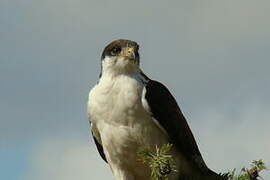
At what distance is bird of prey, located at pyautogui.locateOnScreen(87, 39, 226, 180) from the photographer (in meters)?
9.27

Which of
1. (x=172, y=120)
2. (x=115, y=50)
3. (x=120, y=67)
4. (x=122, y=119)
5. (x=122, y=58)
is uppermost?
(x=115, y=50)

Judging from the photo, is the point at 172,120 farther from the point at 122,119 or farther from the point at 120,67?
the point at 120,67

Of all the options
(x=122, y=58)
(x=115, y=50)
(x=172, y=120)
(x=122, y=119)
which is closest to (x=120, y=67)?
(x=122, y=58)

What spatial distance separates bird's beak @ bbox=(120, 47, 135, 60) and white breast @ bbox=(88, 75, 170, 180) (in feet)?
0.86

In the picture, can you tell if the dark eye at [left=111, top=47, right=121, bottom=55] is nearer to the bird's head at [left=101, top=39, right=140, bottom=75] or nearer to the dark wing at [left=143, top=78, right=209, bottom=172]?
the bird's head at [left=101, top=39, right=140, bottom=75]

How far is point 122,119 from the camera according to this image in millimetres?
9242

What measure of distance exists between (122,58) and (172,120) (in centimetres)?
109

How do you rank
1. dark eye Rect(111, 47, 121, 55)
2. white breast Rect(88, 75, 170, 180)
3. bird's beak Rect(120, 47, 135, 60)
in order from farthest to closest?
dark eye Rect(111, 47, 121, 55)
bird's beak Rect(120, 47, 135, 60)
white breast Rect(88, 75, 170, 180)

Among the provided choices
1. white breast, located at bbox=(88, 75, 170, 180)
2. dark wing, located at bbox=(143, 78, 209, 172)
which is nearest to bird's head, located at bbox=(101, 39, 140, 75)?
white breast, located at bbox=(88, 75, 170, 180)

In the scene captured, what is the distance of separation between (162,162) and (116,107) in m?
3.57

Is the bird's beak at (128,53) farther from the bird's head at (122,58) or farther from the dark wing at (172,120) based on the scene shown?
the dark wing at (172,120)

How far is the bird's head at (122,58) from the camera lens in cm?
955

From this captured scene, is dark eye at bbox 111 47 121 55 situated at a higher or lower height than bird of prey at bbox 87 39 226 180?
higher

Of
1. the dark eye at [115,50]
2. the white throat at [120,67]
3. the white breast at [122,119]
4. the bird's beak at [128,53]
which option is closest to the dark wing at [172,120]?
the white breast at [122,119]
